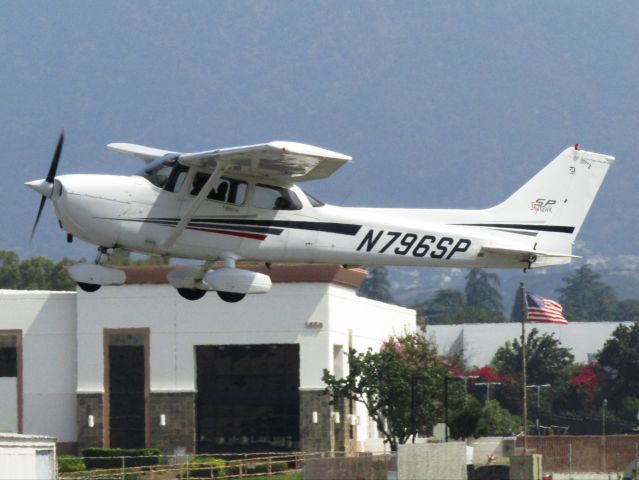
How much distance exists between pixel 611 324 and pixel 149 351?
7238 cm

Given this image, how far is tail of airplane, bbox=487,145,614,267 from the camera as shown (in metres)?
28.9

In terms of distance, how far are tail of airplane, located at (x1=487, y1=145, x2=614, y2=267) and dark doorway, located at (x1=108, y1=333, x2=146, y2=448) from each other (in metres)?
32.5

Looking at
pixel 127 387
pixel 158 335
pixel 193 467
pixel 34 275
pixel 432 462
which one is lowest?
pixel 193 467

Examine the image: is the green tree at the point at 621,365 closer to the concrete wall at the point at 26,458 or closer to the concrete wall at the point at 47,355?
the concrete wall at the point at 47,355

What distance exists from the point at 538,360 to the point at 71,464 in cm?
6167

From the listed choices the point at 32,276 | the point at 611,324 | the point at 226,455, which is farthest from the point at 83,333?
the point at 611,324

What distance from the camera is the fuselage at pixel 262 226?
989 inches

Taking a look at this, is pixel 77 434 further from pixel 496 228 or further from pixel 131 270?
pixel 496 228

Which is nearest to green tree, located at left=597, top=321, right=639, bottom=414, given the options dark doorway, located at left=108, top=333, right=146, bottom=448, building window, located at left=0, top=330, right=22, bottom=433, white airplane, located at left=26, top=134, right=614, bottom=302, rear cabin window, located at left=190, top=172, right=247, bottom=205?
dark doorway, located at left=108, top=333, right=146, bottom=448

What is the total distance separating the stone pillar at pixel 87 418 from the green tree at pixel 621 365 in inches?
1943

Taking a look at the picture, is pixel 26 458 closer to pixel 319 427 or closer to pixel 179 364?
pixel 179 364

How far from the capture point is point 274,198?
26328 mm

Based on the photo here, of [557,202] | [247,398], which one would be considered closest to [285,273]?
[247,398]

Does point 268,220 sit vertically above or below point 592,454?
above
